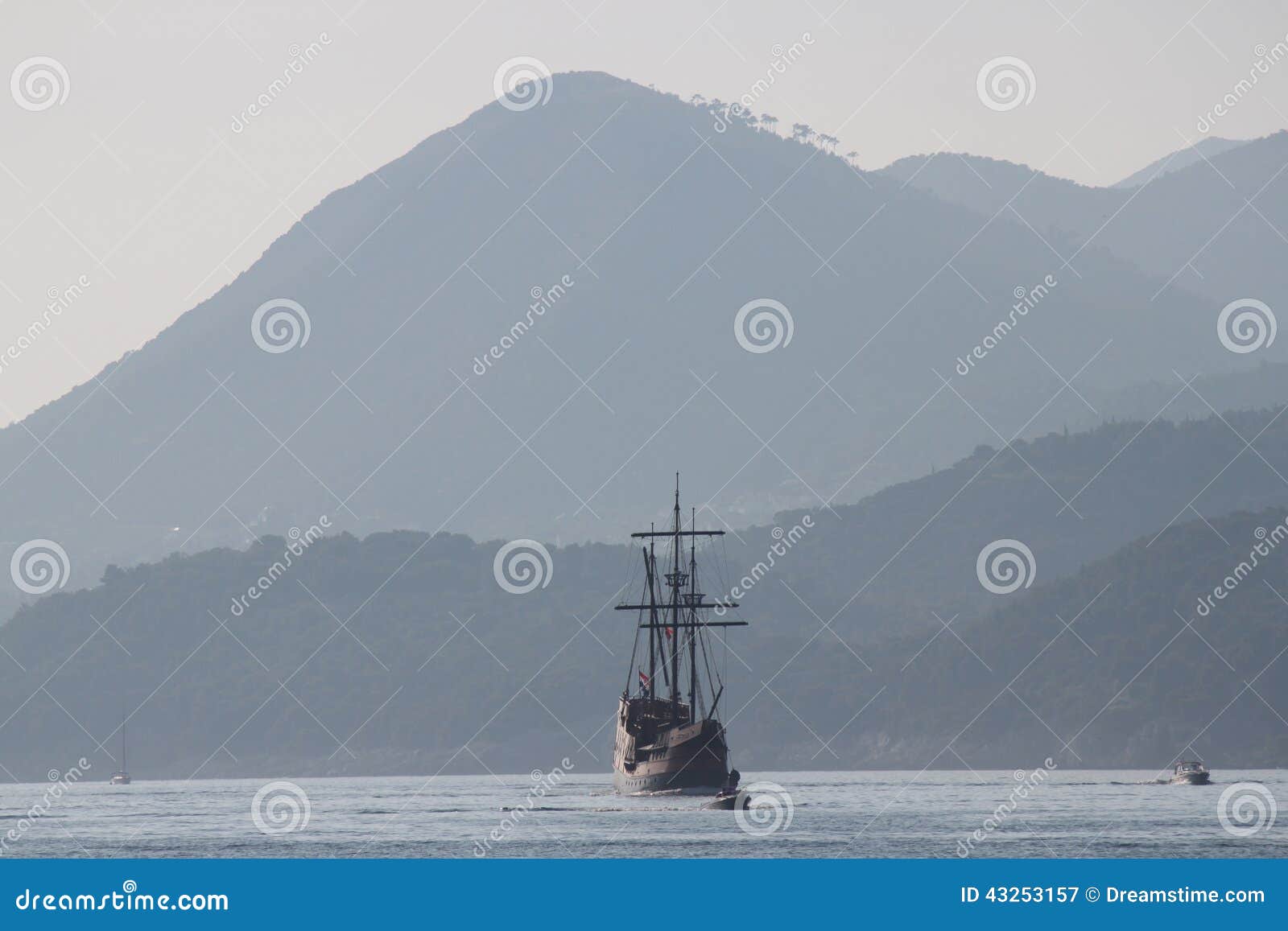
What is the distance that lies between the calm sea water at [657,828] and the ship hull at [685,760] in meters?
2.63

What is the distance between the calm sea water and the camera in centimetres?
8838

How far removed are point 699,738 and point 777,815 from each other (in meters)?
22.4

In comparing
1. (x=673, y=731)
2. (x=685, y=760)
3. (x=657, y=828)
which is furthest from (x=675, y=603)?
(x=657, y=828)

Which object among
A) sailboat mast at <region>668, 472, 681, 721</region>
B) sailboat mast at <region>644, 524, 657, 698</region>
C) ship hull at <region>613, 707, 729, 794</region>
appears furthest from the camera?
sailboat mast at <region>668, 472, 681, 721</region>

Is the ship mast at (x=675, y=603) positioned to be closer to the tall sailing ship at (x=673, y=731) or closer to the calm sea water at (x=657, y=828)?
the tall sailing ship at (x=673, y=731)

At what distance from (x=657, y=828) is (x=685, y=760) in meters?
38.7

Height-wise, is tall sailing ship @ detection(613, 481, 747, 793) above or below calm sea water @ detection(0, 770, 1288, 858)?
above

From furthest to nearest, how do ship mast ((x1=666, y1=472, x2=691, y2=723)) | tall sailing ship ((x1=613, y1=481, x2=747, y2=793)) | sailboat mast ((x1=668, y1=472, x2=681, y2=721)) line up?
1. ship mast ((x1=666, y1=472, x2=691, y2=723))
2. sailboat mast ((x1=668, y1=472, x2=681, y2=721))
3. tall sailing ship ((x1=613, y1=481, x2=747, y2=793))

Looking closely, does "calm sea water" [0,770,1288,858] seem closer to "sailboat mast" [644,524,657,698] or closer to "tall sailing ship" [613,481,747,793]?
"tall sailing ship" [613,481,747,793]

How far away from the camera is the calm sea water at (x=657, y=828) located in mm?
88375

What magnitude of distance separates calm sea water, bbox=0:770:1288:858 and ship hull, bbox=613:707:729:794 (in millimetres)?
Answer: 2635

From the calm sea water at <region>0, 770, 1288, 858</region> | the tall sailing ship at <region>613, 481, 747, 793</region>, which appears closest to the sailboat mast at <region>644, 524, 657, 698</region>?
the tall sailing ship at <region>613, 481, 747, 793</region>

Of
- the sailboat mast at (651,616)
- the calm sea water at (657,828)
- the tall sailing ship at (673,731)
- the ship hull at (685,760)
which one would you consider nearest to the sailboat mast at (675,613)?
the tall sailing ship at (673,731)

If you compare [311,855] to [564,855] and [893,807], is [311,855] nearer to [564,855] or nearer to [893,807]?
[564,855]
